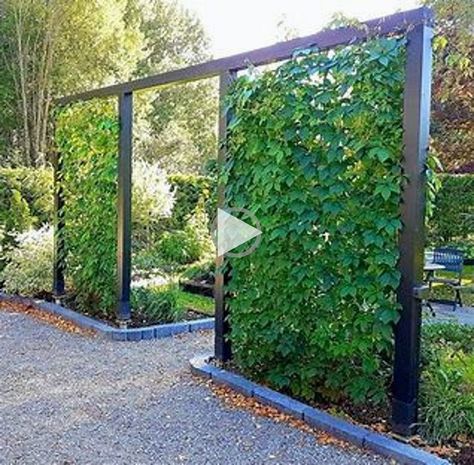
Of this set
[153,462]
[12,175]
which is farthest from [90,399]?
[12,175]

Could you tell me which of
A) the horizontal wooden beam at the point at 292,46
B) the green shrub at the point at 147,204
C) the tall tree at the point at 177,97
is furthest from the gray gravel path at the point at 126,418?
the tall tree at the point at 177,97

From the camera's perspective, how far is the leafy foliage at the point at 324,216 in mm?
2959

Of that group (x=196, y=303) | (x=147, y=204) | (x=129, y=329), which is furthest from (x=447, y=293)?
(x=129, y=329)

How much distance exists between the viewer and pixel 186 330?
5.29 meters

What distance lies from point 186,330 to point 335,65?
2.99 metres

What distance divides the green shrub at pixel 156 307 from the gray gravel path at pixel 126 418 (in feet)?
2.69

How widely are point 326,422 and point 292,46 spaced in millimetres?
2200

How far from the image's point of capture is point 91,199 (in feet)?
18.4

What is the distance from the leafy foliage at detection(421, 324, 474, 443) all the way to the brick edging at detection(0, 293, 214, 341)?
2.26m

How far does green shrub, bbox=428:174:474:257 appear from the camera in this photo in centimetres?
1092

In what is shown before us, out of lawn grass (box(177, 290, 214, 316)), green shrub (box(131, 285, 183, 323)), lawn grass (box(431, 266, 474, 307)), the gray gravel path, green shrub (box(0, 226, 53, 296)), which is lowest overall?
lawn grass (box(431, 266, 474, 307))

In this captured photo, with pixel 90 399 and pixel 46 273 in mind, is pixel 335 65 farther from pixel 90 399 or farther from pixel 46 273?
pixel 46 273

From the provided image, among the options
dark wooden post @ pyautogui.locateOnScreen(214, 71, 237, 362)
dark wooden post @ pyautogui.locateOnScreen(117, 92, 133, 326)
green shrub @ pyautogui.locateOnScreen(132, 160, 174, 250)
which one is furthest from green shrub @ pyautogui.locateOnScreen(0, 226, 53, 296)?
dark wooden post @ pyautogui.locateOnScreen(214, 71, 237, 362)

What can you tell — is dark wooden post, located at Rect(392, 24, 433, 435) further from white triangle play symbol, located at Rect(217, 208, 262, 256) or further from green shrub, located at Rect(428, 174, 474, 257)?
green shrub, located at Rect(428, 174, 474, 257)
